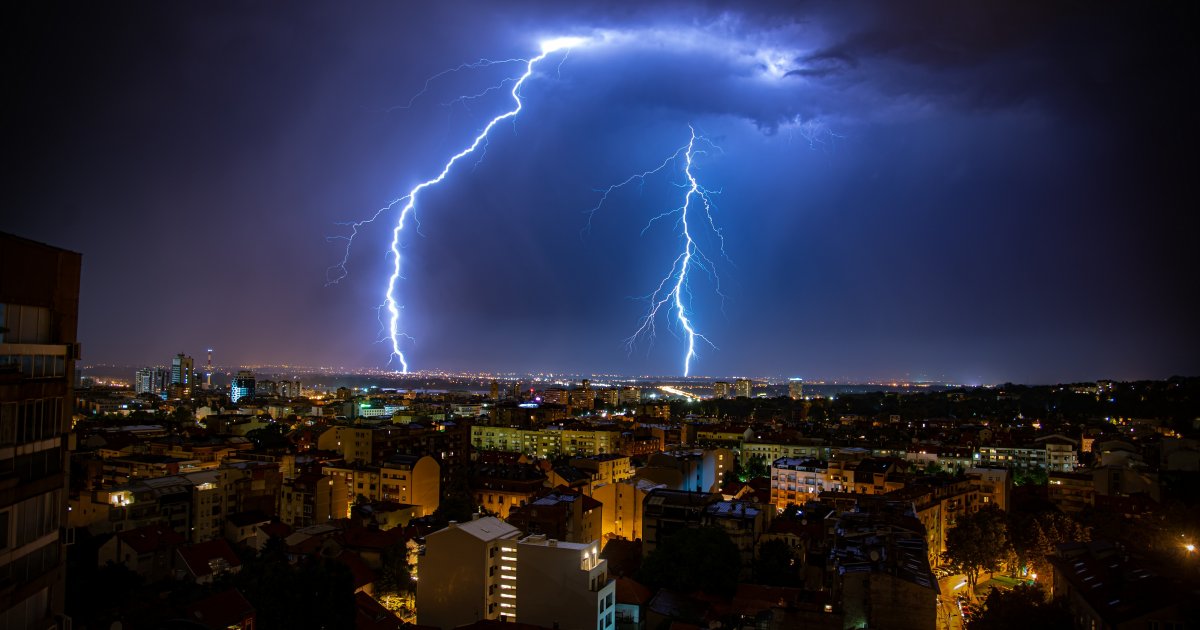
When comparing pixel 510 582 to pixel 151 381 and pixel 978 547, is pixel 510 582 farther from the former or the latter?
pixel 151 381

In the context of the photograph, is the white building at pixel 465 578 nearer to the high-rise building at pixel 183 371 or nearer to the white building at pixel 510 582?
the white building at pixel 510 582

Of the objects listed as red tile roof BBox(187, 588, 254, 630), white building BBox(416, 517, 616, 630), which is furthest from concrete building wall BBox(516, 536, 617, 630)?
red tile roof BBox(187, 588, 254, 630)

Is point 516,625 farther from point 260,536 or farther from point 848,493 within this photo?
point 848,493

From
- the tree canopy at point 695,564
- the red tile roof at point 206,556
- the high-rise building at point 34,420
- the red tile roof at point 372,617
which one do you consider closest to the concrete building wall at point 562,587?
the red tile roof at point 372,617

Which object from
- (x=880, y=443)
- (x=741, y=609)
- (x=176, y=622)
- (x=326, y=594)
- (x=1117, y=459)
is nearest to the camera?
(x=176, y=622)

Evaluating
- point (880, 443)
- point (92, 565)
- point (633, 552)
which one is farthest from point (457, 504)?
point (880, 443)

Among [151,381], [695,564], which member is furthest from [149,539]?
[151,381]
